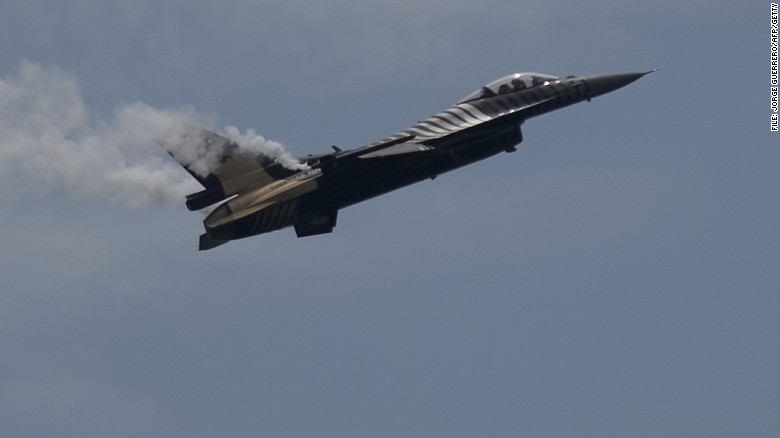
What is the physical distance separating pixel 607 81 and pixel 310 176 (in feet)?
41.2

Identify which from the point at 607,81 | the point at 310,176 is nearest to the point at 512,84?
the point at 607,81

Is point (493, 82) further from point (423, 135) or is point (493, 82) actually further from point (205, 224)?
point (205, 224)

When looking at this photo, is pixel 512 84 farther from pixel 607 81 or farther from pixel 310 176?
pixel 310 176

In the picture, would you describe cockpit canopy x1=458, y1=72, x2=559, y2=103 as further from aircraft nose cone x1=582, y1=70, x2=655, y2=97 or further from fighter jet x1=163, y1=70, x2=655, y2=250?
fighter jet x1=163, y1=70, x2=655, y2=250

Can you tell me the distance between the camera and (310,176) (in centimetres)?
4916

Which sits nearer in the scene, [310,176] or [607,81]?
[310,176]

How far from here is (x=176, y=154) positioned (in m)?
49.3

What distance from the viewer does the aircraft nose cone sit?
181 feet

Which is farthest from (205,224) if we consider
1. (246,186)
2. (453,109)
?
(453,109)

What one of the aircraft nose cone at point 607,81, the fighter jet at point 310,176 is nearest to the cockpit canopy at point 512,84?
the aircraft nose cone at point 607,81

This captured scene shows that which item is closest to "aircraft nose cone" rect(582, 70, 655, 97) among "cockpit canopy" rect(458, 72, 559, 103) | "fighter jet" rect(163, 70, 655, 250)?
"cockpit canopy" rect(458, 72, 559, 103)

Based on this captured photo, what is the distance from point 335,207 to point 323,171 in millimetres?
1361

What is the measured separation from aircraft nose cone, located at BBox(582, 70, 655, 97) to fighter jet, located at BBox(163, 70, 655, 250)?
531cm

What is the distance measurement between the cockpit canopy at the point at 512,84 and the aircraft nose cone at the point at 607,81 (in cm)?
126
